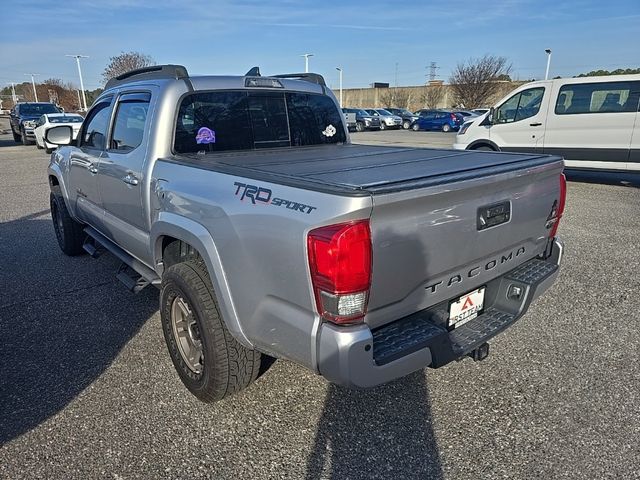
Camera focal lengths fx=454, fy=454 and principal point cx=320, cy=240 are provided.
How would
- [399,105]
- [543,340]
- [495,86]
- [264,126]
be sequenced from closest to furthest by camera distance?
[543,340], [264,126], [495,86], [399,105]

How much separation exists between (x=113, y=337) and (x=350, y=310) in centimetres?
250

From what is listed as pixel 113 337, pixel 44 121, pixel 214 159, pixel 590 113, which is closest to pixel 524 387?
pixel 214 159

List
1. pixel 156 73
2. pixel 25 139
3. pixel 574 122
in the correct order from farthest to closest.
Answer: pixel 25 139
pixel 574 122
pixel 156 73

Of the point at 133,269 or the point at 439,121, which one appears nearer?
the point at 133,269

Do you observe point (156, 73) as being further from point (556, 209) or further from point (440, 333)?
point (556, 209)

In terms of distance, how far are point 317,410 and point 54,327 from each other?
8.11 feet

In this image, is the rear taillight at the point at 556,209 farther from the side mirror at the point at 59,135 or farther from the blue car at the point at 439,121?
the blue car at the point at 439,121

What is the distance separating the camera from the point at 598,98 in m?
9.41

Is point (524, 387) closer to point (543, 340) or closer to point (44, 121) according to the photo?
point (543, 340)

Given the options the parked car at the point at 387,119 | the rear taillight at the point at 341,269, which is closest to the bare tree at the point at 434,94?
the parked car at the point at 387,119

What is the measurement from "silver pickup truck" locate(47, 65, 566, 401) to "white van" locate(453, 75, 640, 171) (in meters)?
7.70

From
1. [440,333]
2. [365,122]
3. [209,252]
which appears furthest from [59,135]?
[365,122]

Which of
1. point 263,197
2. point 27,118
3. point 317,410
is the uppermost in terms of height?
point 263,197

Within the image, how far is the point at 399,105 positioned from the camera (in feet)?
182
